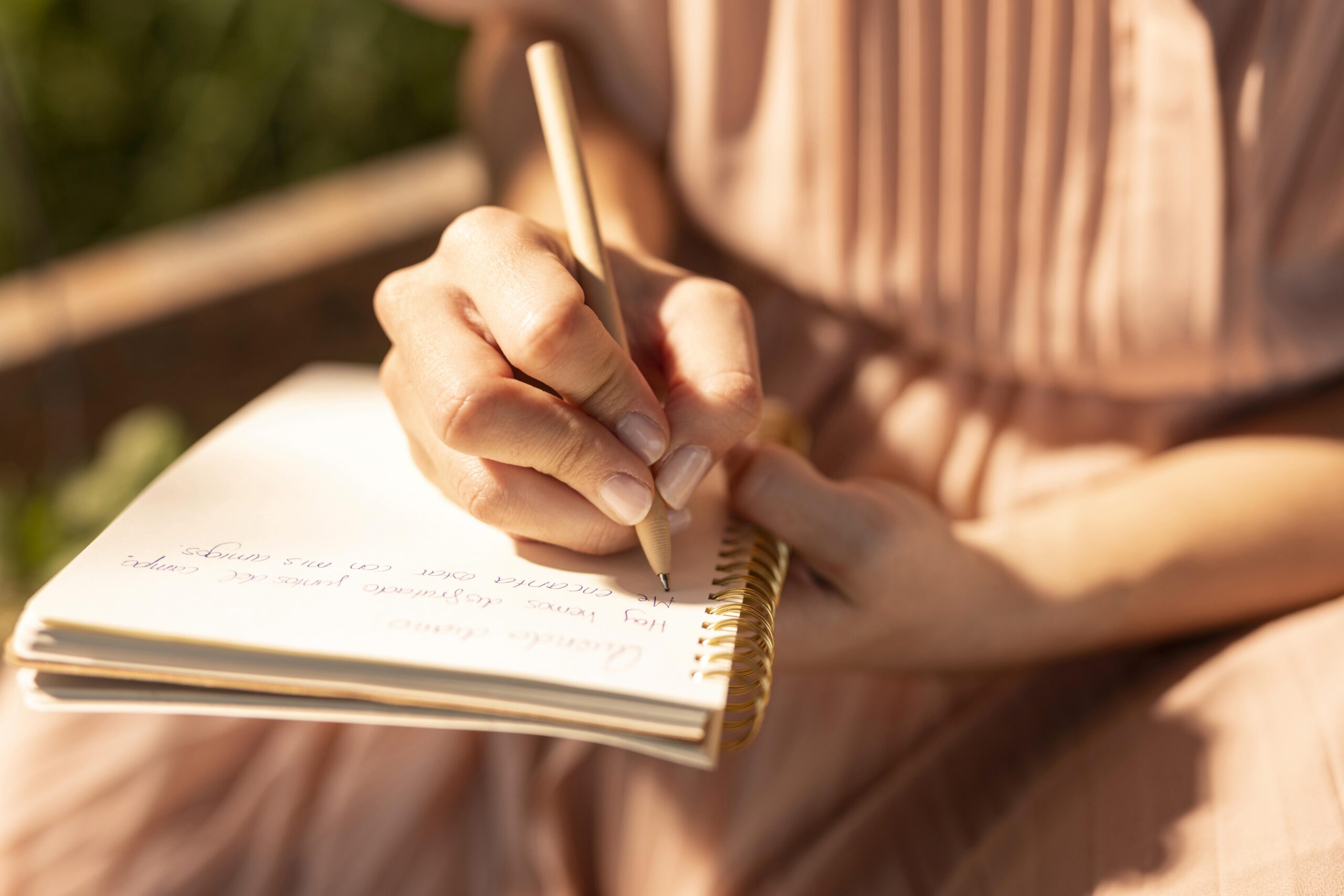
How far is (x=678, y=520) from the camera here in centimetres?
51

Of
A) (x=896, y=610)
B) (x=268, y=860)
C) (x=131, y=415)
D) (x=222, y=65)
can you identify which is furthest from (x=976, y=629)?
(x=222, y=65)

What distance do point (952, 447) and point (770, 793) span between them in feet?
0.93

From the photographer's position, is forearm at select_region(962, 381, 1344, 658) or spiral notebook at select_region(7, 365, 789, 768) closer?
spiral notebook at select_region(7, 365, 789, 768)

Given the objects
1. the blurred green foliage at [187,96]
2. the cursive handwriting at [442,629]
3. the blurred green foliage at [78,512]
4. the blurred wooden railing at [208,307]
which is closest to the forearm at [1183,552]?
the cursive handwriting at [442,629]

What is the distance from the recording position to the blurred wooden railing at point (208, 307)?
134 cm

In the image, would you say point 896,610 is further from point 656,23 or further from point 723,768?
point 656,23

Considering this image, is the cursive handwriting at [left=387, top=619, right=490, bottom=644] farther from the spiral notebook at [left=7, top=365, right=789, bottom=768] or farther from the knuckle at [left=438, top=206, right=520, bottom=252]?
the knuckle at [left=438, top=206, right=520, bottom=252]

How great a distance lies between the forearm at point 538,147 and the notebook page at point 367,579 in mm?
237

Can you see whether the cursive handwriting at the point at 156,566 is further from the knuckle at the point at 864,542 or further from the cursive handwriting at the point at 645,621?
the knuckle at the point at 864,542

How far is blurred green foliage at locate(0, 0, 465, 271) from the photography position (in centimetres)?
161

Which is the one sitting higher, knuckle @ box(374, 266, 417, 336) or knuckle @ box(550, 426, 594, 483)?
knuckle @ box(374, 266, 417, 336)

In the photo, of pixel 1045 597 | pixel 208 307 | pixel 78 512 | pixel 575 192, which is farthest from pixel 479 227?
pixel 208 307

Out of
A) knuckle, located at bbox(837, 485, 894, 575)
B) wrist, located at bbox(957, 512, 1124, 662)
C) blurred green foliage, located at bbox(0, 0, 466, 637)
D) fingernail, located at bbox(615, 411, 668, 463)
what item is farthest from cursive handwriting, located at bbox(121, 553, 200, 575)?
blurred green foliage, located at bbox(0, 0, 466, 637)

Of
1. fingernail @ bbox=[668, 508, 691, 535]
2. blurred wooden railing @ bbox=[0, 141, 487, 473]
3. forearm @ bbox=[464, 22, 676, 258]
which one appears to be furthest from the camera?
blurred wooden railing @ bbox=[0, 141, 487, 473]
